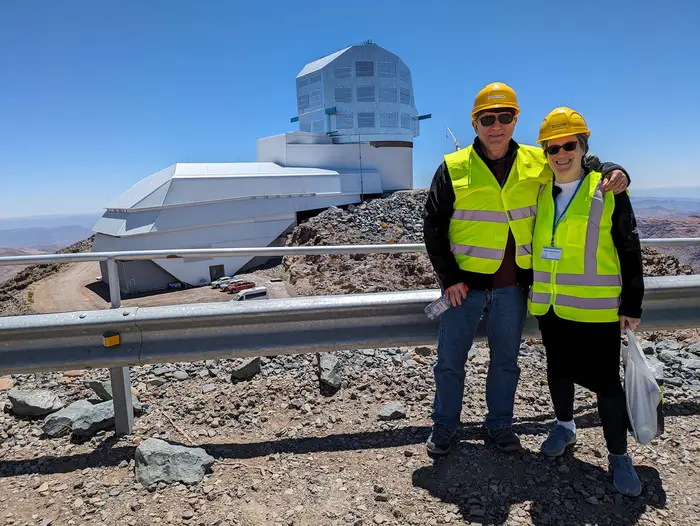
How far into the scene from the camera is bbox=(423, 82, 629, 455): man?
2.85m

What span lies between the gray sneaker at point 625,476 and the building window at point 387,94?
39.7 metres

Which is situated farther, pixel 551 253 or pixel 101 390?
pixel 101 390

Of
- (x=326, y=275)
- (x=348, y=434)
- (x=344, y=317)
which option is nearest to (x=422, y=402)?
(x=348, y=434)

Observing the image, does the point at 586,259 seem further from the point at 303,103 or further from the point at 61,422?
the point at 303,103

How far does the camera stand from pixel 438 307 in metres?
3.01

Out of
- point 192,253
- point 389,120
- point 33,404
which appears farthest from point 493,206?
point 389,120

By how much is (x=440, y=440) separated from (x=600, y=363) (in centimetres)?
105

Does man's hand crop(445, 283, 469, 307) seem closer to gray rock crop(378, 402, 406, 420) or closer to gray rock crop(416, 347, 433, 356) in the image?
gray rock crop(378, 402, 406, 420)

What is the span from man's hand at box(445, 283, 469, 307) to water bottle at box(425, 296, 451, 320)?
46 millimetres

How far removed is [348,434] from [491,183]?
6.31 ft

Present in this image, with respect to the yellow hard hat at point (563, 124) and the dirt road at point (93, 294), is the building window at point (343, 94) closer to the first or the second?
the dirt road at point (93, 294)

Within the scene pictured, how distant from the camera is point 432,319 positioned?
3.34 meters

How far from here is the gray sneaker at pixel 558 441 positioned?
2947mm

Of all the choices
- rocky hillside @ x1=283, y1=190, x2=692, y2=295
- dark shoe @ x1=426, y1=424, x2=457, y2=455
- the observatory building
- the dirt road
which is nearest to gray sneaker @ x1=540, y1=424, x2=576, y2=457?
dark shoe @ x1=426, y1=424, x2=457, y2=455
